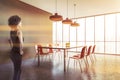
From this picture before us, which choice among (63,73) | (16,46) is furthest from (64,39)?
(16,46)

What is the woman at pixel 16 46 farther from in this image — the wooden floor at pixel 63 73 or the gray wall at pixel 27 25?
the gray wall at pixel 27 25

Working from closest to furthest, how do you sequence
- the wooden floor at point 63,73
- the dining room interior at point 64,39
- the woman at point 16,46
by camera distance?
the woman at point 16,46, the wooden floor at point 63,73, the dining room interior at point 64,39

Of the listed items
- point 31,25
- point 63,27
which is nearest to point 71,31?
A: point 63,27

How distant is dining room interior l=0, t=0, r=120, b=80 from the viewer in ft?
15.3

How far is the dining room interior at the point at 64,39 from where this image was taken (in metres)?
4.68

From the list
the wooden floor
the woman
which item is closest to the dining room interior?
the wooden floor

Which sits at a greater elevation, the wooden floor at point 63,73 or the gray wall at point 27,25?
the gray wall at point 27,25

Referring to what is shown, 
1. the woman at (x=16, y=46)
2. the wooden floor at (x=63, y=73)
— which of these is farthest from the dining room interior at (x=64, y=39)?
the woman at (x=16, y=46)

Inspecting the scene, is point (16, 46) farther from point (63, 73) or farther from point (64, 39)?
point (64, 39)

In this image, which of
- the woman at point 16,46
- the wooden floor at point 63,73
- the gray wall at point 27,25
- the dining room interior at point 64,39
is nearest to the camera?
the woman at point 16,46

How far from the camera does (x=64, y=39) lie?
40.3 ft

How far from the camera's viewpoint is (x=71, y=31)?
1209cm

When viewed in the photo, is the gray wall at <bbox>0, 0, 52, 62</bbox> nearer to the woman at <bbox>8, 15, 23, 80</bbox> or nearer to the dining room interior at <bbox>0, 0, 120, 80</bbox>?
the dining room interior at <bbox>0, 0, 120, 80</bbox>

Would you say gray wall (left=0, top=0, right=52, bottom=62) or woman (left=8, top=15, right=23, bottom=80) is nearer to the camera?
woman (left=8, top=15, right=23, bottom=80)
